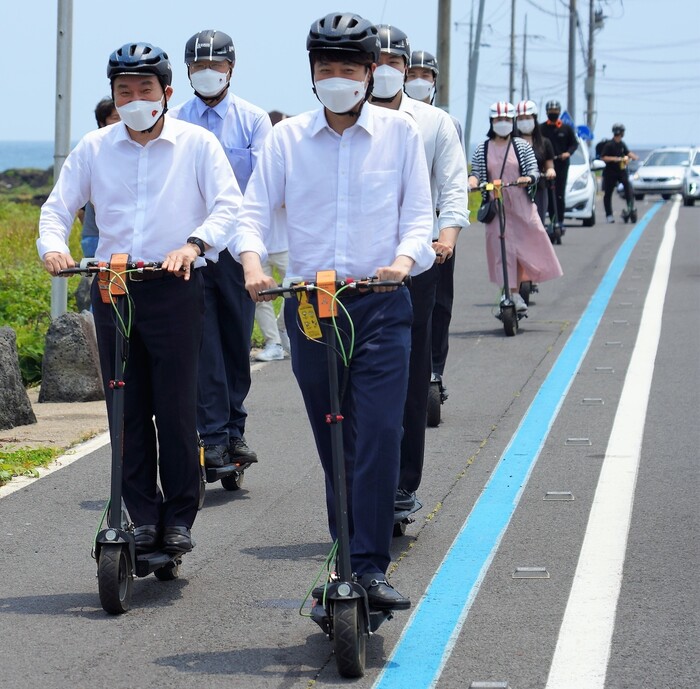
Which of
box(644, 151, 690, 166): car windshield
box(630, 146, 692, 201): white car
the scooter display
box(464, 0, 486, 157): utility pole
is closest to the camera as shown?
the scooter display

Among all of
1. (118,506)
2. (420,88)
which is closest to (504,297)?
(420,88)

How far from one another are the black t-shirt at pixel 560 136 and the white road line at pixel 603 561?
13281 mm

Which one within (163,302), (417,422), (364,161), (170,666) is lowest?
(170,666)

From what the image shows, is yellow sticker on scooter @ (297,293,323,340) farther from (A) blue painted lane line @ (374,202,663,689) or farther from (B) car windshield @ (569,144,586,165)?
(B) car windshield @ (569,144,586,165)

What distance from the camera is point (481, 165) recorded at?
13.3 m

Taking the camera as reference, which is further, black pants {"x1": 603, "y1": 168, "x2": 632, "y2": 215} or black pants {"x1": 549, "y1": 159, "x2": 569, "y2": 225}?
black pants {"x1": 603, "y1": 168, "x2": 632, "y2": 215}

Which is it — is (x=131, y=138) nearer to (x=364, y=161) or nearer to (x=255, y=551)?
(x=364, y=161)

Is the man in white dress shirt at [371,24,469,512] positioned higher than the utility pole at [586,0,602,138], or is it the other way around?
the utility pole at [586,0,602,138]

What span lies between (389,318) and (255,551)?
1631 mm

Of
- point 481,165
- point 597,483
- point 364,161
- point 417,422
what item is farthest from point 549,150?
point 364,161

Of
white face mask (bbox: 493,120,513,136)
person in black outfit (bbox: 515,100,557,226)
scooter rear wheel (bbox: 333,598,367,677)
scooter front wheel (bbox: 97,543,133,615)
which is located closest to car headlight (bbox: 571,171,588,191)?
person in black outfit (bbox: 515,100,557,226)

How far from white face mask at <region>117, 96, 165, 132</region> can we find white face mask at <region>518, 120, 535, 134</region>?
1079cm

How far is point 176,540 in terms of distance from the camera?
5766 millimetres

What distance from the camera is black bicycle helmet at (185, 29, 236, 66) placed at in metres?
7.46
